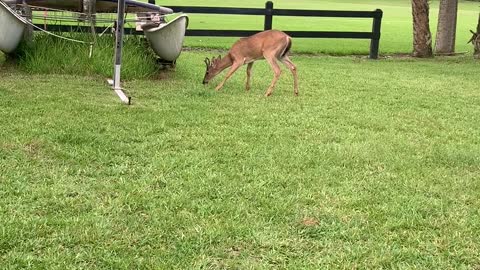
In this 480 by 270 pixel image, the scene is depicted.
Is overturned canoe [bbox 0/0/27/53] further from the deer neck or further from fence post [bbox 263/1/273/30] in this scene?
fence post [bbox 263/1/273/30]

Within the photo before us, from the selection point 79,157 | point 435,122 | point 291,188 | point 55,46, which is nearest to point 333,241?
point 291,188

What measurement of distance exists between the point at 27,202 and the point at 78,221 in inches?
18.7

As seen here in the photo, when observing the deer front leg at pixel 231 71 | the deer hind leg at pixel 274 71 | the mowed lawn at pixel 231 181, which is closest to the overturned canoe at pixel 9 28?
the mowed lawn at pixel 231 181

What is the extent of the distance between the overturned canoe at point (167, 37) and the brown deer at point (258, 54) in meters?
0.73

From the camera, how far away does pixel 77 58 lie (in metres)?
8.88

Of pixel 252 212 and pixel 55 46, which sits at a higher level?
pixel 55 46

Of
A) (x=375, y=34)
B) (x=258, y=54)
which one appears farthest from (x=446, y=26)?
(x=258, y=54)

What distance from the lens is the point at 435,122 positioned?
6.77 meters

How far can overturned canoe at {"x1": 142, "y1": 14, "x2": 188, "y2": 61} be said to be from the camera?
8.80 metres

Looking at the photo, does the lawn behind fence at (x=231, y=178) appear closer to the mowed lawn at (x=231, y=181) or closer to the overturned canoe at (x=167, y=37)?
Result: the mowed lawn at (x=231, y=181)

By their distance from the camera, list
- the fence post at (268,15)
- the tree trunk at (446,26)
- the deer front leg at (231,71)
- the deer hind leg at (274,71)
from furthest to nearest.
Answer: the tree trunk at (446,26)
the fence post at (268,15)
the deer front leg at (231,71)
the deer hind leg at (274,71)

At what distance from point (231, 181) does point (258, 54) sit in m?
4.35

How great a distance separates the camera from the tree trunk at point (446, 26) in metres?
15.2

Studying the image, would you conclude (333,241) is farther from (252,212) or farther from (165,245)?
(165,245)
